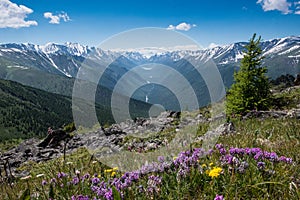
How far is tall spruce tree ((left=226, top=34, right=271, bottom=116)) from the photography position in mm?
21031

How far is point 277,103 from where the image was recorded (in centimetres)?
2391

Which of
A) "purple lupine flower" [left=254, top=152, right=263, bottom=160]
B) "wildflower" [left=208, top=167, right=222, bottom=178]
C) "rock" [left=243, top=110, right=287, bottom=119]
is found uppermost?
"wildflower" [left=208, top=167, right=222, bottom=178]

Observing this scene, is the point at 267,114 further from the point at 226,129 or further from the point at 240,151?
the point at 240,151

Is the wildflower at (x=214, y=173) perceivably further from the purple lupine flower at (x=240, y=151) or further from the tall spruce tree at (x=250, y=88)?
the tall spruce tree at (x=250, y=88)

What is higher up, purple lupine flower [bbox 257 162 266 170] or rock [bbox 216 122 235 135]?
purple lupine flower [bbox 257 162 266 170]

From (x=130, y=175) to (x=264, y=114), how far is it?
1257 cm

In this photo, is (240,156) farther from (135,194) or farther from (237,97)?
(237,97)

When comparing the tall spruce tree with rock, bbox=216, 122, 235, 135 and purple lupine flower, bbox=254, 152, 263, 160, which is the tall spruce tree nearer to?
rock, bbox=216, 122, 235, 135

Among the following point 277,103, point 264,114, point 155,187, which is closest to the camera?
point 155,187

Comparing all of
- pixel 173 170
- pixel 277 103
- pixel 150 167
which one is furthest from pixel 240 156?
pixel 277 103

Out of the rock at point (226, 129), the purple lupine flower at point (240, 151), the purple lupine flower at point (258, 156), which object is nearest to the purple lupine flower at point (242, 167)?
the purple lupine flower at point (258, 156)

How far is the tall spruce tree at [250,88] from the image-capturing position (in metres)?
21.0

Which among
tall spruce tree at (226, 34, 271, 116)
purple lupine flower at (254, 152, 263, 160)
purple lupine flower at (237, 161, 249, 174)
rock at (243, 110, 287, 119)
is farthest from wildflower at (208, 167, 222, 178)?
tall spruce tree at (226, 34, 271, 116)

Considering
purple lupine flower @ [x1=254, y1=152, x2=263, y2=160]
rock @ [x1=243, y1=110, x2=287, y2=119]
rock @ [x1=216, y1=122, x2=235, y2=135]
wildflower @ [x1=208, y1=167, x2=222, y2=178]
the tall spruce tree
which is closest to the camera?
wildflower @ [x1=208, y1=167, x2=222, y2=178]
